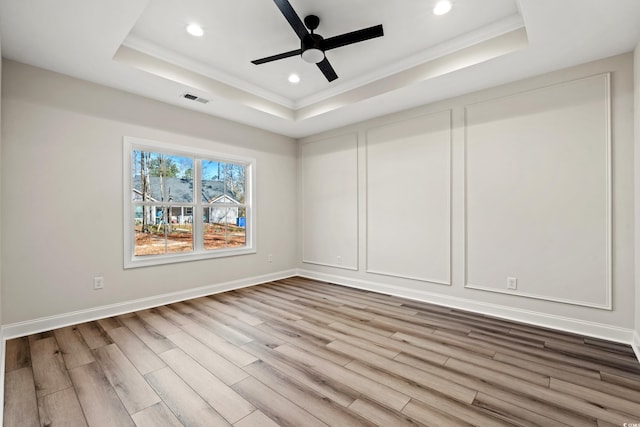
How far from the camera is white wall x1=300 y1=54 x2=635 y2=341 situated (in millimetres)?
2598

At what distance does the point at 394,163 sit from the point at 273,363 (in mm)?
2968

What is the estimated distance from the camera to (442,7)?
93.1 inches

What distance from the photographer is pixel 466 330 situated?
2.77 metres

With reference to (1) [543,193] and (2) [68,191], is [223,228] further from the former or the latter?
(1) [543,193]

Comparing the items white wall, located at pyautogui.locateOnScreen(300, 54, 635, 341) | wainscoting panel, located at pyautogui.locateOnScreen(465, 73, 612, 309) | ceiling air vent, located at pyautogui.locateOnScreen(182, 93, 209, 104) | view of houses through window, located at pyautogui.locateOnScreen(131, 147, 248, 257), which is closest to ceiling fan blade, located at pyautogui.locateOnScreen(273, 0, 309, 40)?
ceiling air vent, located at pyautogui.locateOnScreen(182, 93, 209, 104)

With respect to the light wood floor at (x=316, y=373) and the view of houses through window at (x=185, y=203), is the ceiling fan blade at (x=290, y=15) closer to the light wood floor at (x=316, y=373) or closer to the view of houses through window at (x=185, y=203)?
the view of houses through window at (x=185, y=203)

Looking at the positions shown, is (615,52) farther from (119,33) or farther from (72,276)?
(72,276)

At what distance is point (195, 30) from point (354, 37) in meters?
1.49

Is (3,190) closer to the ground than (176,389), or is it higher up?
higher up

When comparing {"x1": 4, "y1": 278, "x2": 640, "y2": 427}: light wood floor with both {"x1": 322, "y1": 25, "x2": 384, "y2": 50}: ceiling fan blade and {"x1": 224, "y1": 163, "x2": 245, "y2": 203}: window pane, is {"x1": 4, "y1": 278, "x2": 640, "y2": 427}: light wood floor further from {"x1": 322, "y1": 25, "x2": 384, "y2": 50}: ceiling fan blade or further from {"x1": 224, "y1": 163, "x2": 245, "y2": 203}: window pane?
{"x1": 322, "y1": 25, "x2": 384, "y2": 50}: ceiling fan blade

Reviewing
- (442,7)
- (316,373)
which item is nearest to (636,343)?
(316,373)

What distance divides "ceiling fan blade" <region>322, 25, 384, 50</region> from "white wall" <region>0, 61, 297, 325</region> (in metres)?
2.35

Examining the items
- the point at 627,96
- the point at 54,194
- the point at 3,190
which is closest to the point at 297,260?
the point at 54,194

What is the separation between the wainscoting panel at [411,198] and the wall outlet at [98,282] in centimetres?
333
